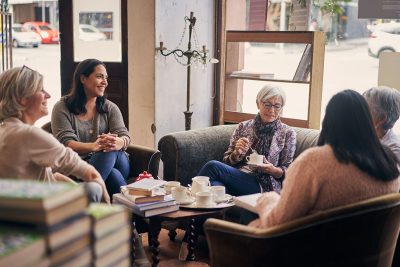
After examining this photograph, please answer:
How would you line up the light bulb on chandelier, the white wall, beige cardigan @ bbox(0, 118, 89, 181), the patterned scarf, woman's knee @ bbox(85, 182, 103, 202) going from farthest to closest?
the white wall < the light bulb on chandelier < the patterned scarf < woman's knee @ bbox(85, 182, 103, 202) < beige cardigan @ bbox(0, 118, 89, 181)

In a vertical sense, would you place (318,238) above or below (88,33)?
below

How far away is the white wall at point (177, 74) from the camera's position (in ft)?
16.0

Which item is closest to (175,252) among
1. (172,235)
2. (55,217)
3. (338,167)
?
(172,235)

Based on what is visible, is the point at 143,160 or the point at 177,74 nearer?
the point at 143,160

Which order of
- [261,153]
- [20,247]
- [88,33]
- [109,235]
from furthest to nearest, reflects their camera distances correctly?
[88,33] < [261,153] < [109,235] < [20,247]

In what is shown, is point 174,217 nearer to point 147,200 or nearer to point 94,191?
point 147,200

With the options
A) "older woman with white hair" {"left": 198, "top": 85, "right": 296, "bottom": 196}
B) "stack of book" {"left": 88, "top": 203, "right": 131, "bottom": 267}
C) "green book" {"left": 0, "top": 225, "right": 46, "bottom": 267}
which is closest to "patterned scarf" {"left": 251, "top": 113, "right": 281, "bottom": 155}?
"older woman with white hair" {"left": 198, "top": 85, "right": 296, "bottom": 196}

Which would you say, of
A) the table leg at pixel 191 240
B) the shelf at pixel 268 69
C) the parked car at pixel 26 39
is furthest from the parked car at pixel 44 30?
the table leg at pixel 191 240

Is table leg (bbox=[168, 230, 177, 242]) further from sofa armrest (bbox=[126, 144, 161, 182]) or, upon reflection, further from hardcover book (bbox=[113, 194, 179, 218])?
hardcover book (bbox=[113, 194, 179, 218])

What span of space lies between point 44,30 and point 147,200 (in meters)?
5.01

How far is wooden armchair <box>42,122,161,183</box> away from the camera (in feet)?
12.9

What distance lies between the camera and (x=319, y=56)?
4375 millimetres

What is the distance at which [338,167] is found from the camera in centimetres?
220

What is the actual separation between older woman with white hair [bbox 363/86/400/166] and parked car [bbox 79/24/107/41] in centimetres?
278
